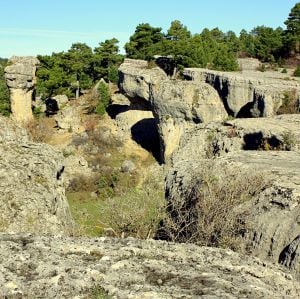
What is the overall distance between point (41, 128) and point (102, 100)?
25.1 ft

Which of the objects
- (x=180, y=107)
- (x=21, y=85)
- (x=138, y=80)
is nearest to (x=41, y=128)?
(x=21, y=85)

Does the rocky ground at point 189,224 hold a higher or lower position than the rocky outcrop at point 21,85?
lower

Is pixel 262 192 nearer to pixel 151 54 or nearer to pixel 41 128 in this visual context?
pixel 41 128

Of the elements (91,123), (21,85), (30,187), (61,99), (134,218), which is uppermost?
(21,85)

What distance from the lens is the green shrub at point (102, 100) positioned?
2119 inches

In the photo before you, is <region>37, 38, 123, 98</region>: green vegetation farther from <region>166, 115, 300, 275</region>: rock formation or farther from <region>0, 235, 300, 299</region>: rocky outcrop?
<region>0, 235, 300, 299</region>: rocky outcrop

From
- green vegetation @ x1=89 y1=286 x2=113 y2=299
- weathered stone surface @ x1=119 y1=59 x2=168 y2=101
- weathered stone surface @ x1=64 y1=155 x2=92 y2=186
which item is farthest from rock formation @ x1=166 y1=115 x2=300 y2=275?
weathered stone surface @ x1=64 y1=155 x2=92 y2=186

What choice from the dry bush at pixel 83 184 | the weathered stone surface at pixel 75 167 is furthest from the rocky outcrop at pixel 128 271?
the weathered stone surface at pixel 75 167

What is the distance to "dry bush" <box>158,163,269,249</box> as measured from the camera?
14195 millimetres

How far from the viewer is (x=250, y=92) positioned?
4003 cm

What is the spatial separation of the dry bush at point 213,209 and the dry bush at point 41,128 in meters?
34.1

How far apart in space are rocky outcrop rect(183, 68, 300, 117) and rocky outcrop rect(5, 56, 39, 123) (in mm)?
21320

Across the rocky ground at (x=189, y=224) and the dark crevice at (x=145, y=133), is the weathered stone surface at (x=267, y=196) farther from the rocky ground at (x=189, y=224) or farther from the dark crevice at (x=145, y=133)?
the dark crevice at (x=145, y=133)

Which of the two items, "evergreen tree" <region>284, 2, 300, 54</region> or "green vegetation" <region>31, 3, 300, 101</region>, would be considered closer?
"green vegetation" <region>31, 3, 300, 101</region>
